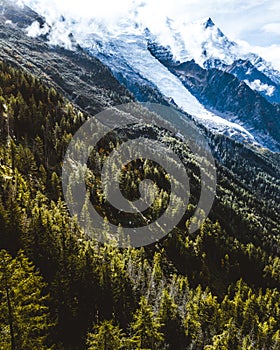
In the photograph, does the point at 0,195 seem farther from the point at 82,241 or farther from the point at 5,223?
the point at 82,241

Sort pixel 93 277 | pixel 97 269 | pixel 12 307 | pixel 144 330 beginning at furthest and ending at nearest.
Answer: pixel 97 269
pixel 93 277
pixel 144 330
pixel 12 307

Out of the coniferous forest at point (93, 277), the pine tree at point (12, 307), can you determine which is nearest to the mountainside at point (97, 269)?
the pine tree at point (12, 307)

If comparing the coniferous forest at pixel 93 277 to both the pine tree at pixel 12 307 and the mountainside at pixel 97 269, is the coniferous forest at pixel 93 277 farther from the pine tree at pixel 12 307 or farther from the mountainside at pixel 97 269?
the mountainside at pixel 97 269

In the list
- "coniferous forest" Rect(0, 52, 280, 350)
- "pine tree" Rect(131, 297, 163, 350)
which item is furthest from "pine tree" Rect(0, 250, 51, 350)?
"pine tree" Rect(131, 297, 163, 350)

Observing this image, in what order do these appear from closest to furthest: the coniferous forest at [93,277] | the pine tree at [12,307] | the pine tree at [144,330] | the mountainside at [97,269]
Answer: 1. the pine tree at [12,307]
2. the coniferous forest at [93,277]
3. the mountainside at [97,269]
4. the pine tree at [144,330]

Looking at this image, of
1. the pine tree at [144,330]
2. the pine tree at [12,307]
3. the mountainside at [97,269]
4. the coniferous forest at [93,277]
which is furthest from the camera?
the pine tree at [144,330]

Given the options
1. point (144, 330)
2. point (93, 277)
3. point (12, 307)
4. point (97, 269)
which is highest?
point (12, 307)

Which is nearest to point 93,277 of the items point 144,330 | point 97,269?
point 97,269

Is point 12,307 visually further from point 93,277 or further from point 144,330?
point 93,277

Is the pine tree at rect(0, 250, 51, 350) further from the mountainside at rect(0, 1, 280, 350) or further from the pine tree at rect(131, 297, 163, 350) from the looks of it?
the pine tree at rect(131, 297, 163, 350)
